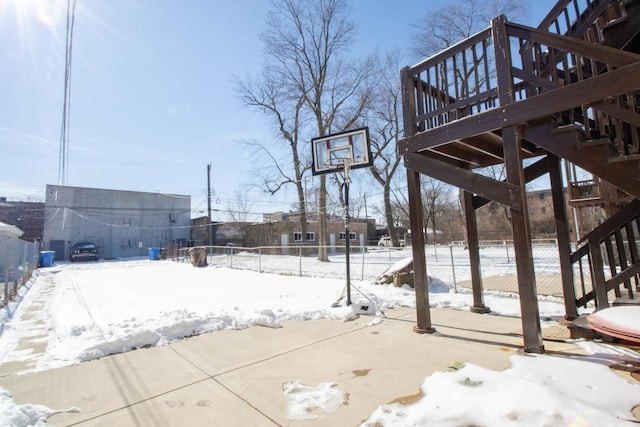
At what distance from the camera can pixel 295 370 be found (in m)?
3.16

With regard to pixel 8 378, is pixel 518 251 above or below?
above

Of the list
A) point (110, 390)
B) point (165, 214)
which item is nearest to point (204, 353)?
point (110, 390)

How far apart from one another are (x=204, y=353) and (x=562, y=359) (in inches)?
145

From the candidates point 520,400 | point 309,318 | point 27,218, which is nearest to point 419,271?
point 309,318

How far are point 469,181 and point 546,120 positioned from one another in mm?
959

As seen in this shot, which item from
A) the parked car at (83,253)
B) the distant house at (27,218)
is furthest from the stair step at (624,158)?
the distant house at (27,218)

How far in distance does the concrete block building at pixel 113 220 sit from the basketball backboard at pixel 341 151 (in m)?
28.9

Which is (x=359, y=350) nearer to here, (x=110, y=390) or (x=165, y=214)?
(x=110, y=390)

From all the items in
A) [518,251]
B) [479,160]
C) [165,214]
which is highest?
[165,214]

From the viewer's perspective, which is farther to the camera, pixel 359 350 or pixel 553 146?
pixel 359 350

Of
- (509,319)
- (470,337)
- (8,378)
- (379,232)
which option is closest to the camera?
(8,378)

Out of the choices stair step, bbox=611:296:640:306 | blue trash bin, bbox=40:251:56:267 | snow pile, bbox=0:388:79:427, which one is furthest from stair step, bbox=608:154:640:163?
blue trash bin, bbox=40:251:56:267

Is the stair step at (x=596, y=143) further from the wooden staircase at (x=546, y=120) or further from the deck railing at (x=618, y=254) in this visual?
the deck railing at (x=618, y=254)

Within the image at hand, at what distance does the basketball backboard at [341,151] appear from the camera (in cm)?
627
